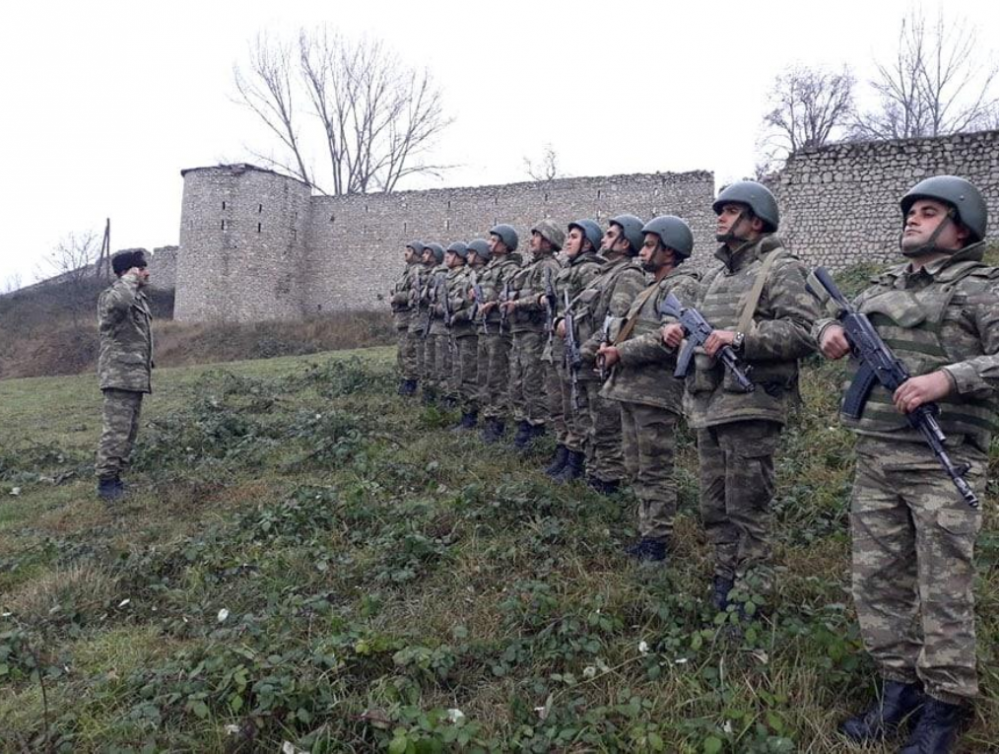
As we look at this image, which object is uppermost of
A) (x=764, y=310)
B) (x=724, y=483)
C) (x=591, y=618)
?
(x=764, y=310)

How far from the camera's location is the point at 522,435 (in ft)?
22.6

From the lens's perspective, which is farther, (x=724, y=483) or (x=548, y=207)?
(x=548, y=207)

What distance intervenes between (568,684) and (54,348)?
87.2 ft

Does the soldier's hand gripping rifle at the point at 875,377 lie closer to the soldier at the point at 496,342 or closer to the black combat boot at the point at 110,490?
the soldier at the point at 496,342

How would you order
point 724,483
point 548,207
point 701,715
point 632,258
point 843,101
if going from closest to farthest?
point 701,715, point 724,483, point 632,258, point 548,207, point 843,101

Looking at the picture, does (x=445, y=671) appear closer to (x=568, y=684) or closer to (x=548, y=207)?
(x=568, y=684)

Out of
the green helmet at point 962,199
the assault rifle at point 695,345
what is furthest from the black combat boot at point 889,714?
the green helmet at point 962,199

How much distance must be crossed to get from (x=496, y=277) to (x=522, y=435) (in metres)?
1.73

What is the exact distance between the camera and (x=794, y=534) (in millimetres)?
4398

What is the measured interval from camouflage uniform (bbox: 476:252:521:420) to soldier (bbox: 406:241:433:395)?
1.92 m

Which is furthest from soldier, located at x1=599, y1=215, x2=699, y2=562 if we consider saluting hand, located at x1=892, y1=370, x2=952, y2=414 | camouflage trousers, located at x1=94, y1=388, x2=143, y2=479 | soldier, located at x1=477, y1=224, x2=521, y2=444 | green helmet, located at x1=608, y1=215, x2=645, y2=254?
camouflage trousers, located at x1=94, y1=388, x2=143, y2=479

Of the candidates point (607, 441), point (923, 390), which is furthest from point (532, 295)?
point (923, 390)

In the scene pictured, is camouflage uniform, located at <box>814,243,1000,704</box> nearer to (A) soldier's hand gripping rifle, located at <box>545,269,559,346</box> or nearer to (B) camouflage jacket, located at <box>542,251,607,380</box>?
(B) camouflage jacket, located at <box>542,251,607,380</box>

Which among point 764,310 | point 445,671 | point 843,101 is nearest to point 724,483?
point 764,310
